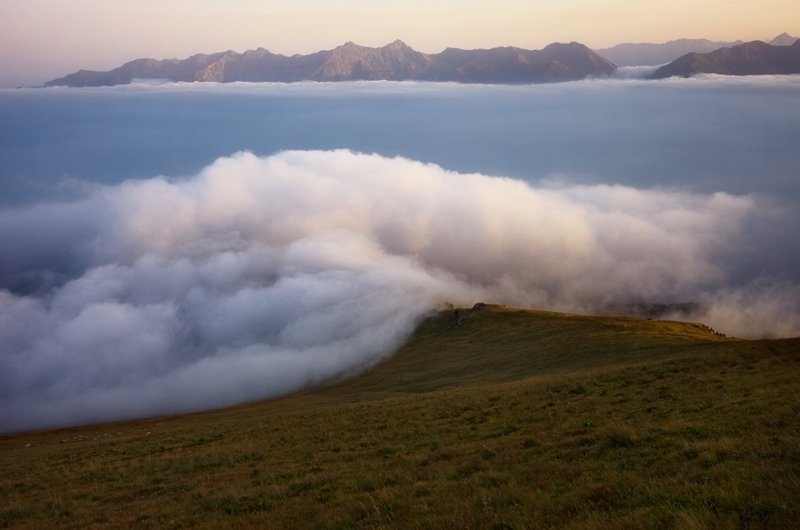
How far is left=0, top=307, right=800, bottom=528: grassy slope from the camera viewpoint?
36.4 ft

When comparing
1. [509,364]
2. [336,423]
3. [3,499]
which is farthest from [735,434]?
[509,364]

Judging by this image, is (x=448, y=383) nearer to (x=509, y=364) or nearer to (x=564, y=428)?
(x=509, y=364)

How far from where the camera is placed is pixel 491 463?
1608 cm

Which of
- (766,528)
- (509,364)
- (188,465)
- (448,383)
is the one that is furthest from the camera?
(509,364)

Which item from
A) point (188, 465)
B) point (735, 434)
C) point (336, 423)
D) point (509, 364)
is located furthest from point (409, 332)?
point (735, 434)

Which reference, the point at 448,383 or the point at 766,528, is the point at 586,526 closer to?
the point at 766,528

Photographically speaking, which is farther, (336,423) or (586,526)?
(336,423)

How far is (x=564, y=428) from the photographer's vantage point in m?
19.7

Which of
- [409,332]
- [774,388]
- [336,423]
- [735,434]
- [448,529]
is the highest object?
[448,529]

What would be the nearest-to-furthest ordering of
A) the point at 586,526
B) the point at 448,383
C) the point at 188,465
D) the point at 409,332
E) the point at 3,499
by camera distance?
the point at 586,526 < the point at 3,499 < the point at 188,465 < the point at 448,383 < the point at 409,332

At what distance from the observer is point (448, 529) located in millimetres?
10727

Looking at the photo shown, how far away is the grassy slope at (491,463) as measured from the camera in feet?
36.4

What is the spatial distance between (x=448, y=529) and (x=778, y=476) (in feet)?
19.3

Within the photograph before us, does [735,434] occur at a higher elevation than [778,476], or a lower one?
lower
